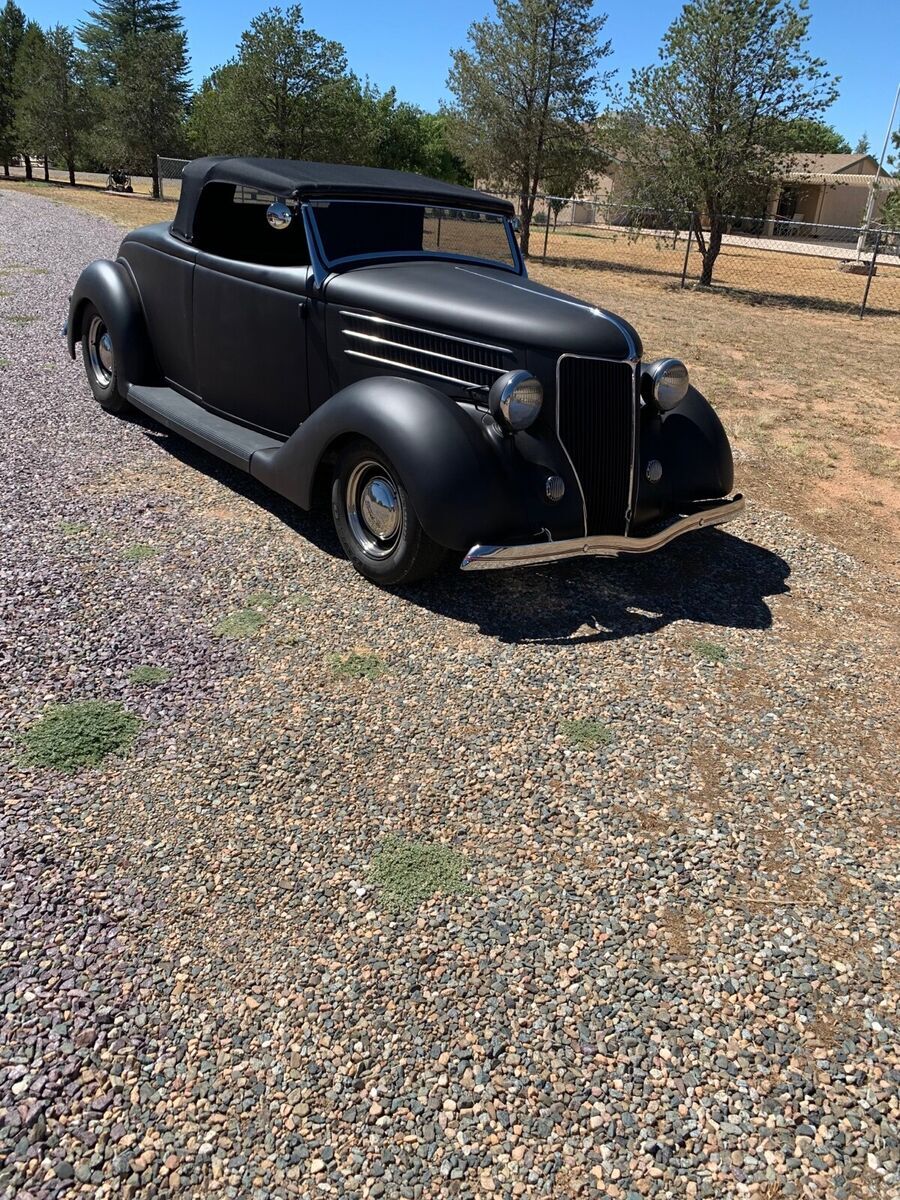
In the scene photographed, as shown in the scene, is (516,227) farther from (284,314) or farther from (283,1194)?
(283,1194)

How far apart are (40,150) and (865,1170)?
44.5 m

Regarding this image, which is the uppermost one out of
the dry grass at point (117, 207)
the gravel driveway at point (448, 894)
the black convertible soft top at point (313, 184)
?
the dry grass at point (117, 207)

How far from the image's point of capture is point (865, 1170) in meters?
1.89

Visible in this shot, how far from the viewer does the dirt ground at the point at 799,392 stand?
618 centimetres

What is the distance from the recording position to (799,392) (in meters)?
9.46

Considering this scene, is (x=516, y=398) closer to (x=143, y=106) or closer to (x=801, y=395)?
(x=801, y=395)

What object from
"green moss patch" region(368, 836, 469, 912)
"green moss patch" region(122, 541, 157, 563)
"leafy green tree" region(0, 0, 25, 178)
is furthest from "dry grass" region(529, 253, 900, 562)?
"leafy green tree" region(0, 0, 25, 178)

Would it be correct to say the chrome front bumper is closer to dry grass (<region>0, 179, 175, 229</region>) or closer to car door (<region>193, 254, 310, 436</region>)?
car door (<region>193, 254, 310, 436</region>)

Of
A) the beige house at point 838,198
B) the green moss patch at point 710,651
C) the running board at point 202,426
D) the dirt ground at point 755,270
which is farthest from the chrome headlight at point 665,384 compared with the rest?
the beige house at point 838,198

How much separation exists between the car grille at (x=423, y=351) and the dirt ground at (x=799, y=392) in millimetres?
2845

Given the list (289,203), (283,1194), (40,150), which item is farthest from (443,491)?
(40,150)

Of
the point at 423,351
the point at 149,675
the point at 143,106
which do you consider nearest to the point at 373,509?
the point at 423,351

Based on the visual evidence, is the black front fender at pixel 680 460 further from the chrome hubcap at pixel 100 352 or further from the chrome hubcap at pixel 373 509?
the chrome hubcap at pixel 100 352

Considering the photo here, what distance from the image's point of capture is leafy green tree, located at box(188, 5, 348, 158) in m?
26.2
